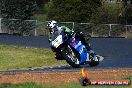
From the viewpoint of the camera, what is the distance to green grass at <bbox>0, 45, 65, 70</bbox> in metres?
25.8

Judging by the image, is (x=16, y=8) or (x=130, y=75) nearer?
(x=130, y=75)

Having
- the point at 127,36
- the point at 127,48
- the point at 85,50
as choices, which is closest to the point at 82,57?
the point at 85,50

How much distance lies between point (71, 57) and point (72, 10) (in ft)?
79.3

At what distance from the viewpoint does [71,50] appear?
72.2 ft

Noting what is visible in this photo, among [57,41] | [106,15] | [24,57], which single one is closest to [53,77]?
[57,41]

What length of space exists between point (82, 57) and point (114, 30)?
20.9 m

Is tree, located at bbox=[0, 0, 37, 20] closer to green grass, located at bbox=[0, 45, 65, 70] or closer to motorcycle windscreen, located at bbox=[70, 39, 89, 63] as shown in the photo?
green grass, located at bbox=[0, 45, 65, 70]

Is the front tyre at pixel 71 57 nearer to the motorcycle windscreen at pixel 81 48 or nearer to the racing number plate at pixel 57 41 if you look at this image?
the motorcycle windscreen at pixel 81 48

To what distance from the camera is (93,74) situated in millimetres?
18156

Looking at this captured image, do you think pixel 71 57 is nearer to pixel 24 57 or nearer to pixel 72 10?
pixel 24 57

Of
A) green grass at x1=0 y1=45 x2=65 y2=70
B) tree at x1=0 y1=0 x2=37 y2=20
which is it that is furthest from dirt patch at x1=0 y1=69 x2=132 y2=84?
tree at x1=0 y1=0 x2=37 y2=20

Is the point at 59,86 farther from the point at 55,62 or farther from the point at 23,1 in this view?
the point at 23,1

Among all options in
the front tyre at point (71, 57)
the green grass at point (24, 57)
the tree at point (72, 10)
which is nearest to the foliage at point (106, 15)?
the tree at point (72, 10)

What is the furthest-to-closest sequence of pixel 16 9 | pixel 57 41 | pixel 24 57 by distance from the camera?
pixel 16 9
pixel 24 57
pixel 57 41
